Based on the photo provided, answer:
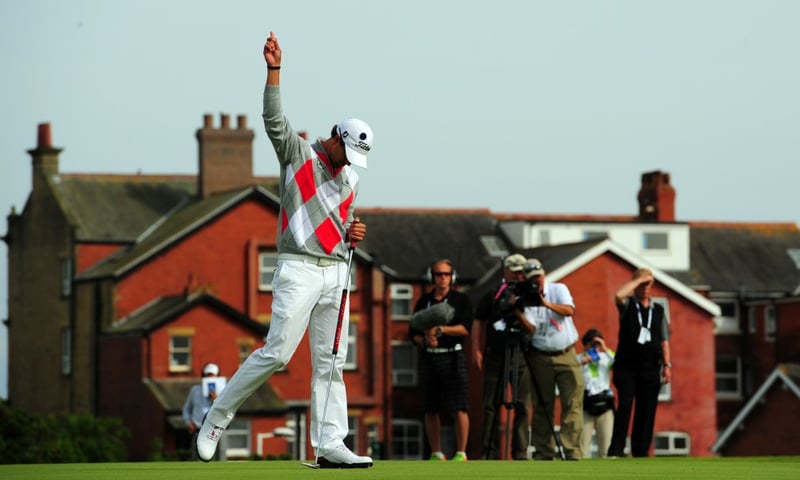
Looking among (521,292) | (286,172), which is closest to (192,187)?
(521,292)

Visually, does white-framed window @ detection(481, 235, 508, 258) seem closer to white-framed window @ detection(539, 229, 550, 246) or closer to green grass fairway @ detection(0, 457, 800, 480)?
white-framed window @ detection(539, 229, 550, 246)

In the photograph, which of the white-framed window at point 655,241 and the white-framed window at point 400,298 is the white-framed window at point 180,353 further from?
the white-framed window at point 655,241

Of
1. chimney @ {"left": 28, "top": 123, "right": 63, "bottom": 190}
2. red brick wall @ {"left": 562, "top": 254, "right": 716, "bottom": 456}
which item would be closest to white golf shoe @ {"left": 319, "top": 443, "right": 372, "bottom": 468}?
red brick wall @ {"left": 562, "top": 254, "right": 716, "bottom": 456}

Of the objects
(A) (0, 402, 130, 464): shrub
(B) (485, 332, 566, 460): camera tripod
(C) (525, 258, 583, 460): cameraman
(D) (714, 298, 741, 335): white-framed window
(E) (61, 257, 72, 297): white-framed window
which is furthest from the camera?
(D) (714, 298, 741, 335): white-framed window

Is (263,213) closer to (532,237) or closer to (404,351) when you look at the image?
(404,351)

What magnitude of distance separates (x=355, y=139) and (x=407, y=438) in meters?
59.4

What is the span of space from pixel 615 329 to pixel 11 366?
26.6 metres

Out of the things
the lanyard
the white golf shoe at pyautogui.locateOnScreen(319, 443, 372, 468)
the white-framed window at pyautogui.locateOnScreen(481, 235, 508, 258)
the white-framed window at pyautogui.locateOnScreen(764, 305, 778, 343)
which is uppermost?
the white-framed window at pyautogui.locateOnScreen(481, 235, 508, 258)

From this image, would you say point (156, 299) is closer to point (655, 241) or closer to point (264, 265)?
point (264, 265)

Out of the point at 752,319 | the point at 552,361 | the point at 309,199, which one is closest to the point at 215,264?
the point at 752,319

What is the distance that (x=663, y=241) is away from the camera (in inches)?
3196

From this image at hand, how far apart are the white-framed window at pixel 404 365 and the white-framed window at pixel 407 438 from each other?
1.72m

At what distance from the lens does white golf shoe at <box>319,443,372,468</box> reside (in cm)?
1278

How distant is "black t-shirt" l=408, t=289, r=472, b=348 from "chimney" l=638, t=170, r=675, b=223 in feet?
221
